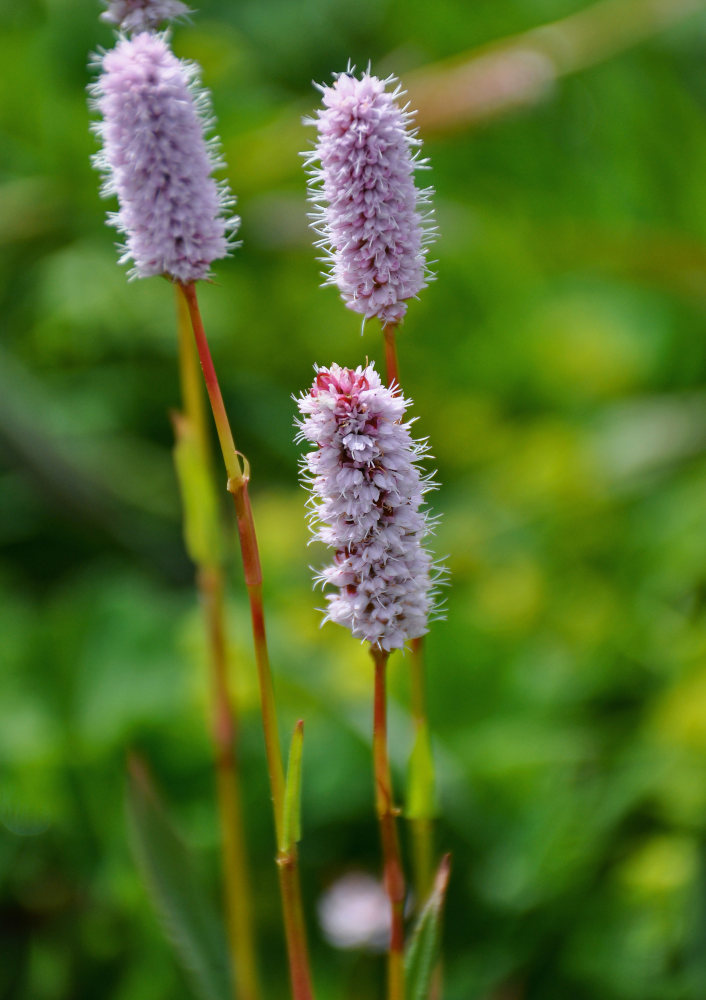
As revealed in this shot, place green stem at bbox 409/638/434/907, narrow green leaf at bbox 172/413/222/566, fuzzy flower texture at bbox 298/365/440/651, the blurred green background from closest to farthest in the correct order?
fuzzy flower texture at bbox 298/365/440/651 < green stem at bbox 409/638/434/907 < narrow green leaf at bbox 172/413/222/566 < the blurred green background

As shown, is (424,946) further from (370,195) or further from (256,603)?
(370,195)

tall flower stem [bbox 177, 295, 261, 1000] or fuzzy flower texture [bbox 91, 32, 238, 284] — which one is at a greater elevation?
fuzzy flower texture [bbox 91, 32, 238, 284]

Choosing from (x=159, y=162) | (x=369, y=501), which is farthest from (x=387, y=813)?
(x=159, y=162)

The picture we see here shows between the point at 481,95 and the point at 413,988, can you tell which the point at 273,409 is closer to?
the point at 481,95

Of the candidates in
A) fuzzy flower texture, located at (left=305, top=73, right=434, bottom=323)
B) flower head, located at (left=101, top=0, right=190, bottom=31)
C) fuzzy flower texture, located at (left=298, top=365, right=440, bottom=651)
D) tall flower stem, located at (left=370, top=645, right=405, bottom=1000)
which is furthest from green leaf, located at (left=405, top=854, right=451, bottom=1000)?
flower head, located at (left=101, top=0, right=190, bottom=31)

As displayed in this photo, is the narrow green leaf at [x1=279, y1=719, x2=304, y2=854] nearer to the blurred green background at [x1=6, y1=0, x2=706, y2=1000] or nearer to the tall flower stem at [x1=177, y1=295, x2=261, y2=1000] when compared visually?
the tall flower stem at [x1=177, y1=295, x2=261, y2=1000]

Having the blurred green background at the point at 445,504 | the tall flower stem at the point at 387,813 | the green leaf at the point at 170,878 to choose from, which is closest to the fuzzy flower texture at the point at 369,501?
the tall flower stem at the point at 387,813

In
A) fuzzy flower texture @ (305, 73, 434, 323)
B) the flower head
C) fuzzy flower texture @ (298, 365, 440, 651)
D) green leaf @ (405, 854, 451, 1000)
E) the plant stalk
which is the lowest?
green leaf @ (405, 854, 451, 1000)

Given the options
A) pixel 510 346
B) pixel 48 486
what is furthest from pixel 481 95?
pixel 48 486
